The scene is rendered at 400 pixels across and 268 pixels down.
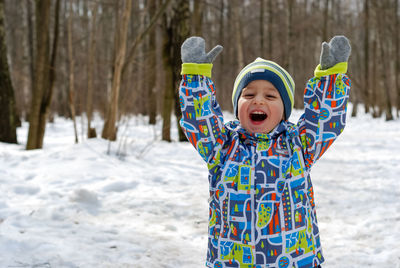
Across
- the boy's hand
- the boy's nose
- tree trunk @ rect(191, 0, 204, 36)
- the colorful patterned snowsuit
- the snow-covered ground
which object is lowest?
the snow-covered ground

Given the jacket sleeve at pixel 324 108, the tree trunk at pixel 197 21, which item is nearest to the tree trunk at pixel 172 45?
the tree trunk at pixel 197 21

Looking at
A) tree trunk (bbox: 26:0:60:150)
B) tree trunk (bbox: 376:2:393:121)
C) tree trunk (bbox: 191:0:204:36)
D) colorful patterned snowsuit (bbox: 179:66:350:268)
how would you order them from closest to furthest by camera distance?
colorful patterned snowsuit (bbox: 179:66:350:268)
tree trunk (bbox: 26:0:60:150)
tree trunk (bbox: 191:0:204:36)
tree trunk (bbox: 376:2:393:121)

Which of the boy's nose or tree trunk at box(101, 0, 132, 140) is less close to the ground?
tree trunk at box(101, 0, 132, 140)

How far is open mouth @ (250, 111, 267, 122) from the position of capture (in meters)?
1.56

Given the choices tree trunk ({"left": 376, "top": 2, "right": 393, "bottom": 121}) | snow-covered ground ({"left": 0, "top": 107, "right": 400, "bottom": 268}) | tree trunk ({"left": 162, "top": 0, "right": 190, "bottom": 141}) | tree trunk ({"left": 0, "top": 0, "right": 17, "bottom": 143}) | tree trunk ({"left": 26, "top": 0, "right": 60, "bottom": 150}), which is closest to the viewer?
snow-covered ground ({"left": 0, "top": 107, "right": 400, "bottom": 268})

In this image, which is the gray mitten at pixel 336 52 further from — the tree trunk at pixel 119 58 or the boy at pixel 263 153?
the tree trunk at pixel 119 58

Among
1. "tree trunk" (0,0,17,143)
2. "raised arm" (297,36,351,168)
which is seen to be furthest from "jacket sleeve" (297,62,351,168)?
"tree trunk" (0,0,17,143)

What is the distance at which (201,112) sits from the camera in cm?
154

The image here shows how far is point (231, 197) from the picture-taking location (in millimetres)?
1521

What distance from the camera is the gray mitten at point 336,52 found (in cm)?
150

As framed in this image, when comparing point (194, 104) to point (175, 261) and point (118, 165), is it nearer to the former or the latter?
point (175, 261)

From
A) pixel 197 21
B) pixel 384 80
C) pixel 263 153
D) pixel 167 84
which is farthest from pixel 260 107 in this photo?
pixel 384 80

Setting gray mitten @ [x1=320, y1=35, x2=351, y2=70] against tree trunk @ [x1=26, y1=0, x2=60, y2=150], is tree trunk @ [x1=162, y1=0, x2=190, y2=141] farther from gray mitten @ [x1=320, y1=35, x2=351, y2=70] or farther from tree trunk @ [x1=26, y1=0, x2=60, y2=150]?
gray mitten @ [x1=320, y1=35, x2=351, y2=70]

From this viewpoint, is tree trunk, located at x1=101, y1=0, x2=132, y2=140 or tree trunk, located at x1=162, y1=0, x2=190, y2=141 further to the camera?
tree trunk, located at x1=162, y1=0, x2=190, y2=141
